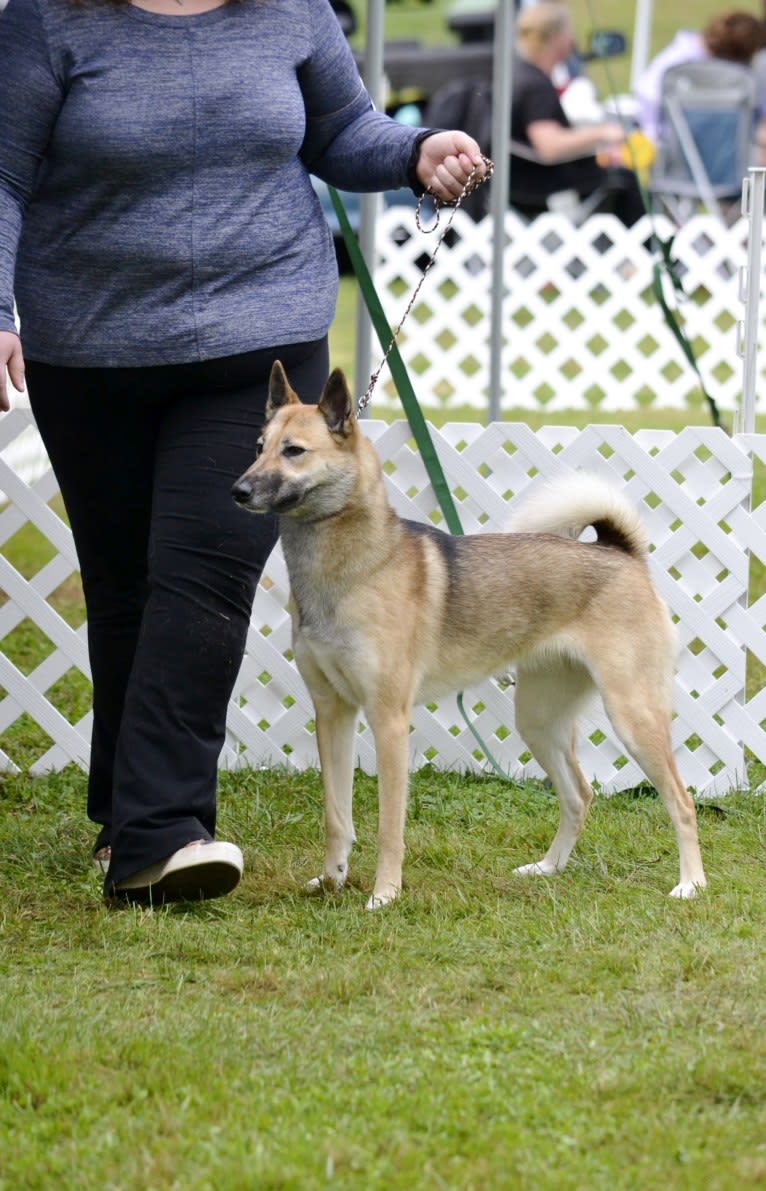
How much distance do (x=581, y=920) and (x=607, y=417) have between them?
625 cm

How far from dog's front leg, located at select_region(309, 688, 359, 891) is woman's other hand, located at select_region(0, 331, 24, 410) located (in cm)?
96

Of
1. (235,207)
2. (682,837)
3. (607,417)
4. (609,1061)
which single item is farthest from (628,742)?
(607,417)

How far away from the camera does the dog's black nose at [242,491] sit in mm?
3215

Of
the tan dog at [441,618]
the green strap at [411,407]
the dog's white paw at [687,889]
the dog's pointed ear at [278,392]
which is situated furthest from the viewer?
the green strap at [411,407]

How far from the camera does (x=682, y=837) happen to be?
3604 mm

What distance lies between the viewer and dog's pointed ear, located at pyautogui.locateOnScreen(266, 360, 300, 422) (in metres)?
3.29

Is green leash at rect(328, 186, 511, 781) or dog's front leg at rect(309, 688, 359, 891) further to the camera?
green leash at rect(328, 186, 511, 781)

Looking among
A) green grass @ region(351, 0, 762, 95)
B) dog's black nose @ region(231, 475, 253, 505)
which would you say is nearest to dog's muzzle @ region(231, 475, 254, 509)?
dog's black nose @ region(231, 475, 253, 505)

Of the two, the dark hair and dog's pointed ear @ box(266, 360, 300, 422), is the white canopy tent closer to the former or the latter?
dog's pointed ear @ box(266, 360, 300, 422)

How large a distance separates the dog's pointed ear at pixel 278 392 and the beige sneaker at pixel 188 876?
887 millimetres

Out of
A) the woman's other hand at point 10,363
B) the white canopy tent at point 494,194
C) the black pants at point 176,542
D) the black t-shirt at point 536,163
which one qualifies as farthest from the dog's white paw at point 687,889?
the black t-shirt at point 536,163

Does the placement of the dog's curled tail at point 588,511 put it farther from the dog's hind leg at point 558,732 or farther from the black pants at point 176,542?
the black pants at point 176,542

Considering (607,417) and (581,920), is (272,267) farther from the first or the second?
(607,417)

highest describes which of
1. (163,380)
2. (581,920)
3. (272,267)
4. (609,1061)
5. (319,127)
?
(319,127)
